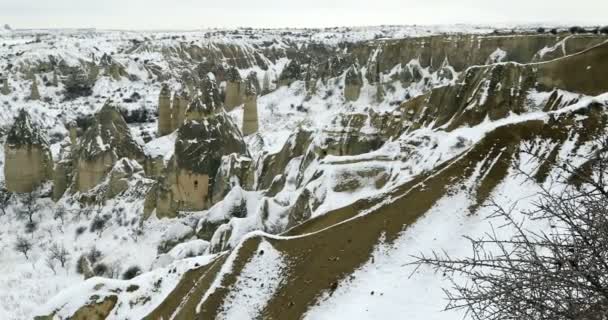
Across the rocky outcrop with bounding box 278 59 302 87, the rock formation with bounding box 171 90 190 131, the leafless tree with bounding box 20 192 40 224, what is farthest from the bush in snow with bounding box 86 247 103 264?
the rocky outcrop with bounding box 278 59 302 87

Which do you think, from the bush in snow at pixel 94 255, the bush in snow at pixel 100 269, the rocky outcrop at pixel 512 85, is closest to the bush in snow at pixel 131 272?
the bush in snow at pixel 100 269

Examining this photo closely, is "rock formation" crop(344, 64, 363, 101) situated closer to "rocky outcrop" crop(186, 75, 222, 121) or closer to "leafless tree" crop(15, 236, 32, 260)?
"rocky outcrop" crop(186, 75, 222, 121)

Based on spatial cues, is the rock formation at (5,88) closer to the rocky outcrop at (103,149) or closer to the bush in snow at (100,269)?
the rocky outcrop at (103,149)

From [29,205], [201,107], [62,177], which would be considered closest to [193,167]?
[201,107]

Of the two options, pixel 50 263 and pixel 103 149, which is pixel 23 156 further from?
pixel 50 263

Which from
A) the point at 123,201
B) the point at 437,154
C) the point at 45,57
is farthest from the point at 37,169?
the point at 45,57

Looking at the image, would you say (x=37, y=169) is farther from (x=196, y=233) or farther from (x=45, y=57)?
(x=45, y=57)
